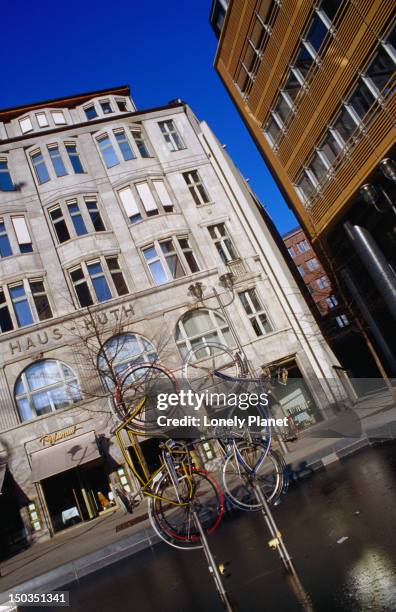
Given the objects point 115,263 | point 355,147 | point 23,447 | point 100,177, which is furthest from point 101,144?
point 23,447

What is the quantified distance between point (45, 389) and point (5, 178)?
13616 mm

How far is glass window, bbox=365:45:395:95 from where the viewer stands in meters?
14.0

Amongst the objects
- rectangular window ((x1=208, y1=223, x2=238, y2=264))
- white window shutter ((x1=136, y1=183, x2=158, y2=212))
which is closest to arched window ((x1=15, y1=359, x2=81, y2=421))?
white window shutter ((x1=136, y1=183, x2=158, y2=212))

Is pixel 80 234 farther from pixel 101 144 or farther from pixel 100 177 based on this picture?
pixel 101 144

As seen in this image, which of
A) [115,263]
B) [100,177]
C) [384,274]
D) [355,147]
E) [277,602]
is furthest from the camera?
[100,177]

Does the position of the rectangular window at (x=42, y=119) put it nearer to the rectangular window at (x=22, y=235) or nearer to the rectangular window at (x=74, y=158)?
the rectangular window at (x=74, y=158)

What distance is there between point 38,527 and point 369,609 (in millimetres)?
17744

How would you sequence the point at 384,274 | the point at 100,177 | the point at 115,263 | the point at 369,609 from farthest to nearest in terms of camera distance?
the point at 100,177, the point at 115,263, the point at 384,274, the point at 369,609

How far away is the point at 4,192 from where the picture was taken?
2386 cm

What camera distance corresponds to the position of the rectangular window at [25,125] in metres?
27.3

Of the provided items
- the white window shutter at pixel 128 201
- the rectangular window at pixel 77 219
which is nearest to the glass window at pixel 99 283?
the rectangular window at pixel 77 219

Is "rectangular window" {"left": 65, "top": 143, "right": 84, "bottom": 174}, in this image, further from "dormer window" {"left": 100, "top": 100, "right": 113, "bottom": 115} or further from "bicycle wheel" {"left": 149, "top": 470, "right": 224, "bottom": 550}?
"bicycle wheel" {"left": 149, "top": 470, "right": 224, "bottom": 550}

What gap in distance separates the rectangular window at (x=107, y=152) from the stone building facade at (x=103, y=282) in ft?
0.27

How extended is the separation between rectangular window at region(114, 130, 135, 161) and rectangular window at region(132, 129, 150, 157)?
25.2 inches
